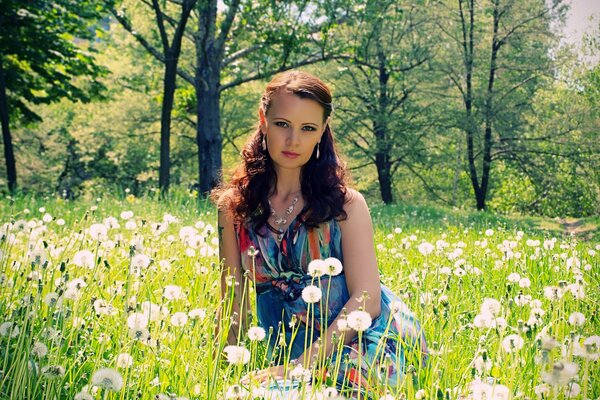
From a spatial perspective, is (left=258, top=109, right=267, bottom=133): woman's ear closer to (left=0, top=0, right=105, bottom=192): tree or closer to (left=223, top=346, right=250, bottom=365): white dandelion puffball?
(left=223, top=346, right=250, bottom=365): white dandelion puffball

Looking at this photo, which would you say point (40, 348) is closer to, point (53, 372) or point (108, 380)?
point (53, 372)

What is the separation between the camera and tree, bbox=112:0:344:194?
13820 millimetres

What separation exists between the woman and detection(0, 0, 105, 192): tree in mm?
10831

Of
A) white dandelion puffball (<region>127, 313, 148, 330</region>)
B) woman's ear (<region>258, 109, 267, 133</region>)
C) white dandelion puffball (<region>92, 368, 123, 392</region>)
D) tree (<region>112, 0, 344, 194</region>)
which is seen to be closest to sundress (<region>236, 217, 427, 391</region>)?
woman's ear (<region>258, 109, 267, 133</region>)

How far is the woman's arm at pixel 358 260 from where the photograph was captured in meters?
2.71

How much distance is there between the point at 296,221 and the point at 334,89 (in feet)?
78.0

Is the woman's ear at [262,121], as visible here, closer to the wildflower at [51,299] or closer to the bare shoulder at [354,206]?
the bare shoulder at [354,206]

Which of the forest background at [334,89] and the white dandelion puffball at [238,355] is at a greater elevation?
the forest background at [334,89]

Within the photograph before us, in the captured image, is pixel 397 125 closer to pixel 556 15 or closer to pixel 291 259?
pixel 556 15

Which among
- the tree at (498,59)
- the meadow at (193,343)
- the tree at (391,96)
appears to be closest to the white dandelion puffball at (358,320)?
the meadow at (193,343)

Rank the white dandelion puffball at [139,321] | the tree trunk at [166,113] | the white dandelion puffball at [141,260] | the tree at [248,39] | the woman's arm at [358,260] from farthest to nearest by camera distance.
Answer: the tree at [248,39] < the tree trunk at [166,113] < the woman's arm at [358,260] < the white dandelion puffball at [141,260] < the white dandelion puffball at [139,321]

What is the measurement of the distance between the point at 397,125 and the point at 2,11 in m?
14.0

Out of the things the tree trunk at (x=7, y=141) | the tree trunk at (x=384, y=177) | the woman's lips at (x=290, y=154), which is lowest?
the tree trunk at (x=384, y=177)

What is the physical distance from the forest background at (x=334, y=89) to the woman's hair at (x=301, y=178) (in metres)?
6.52
